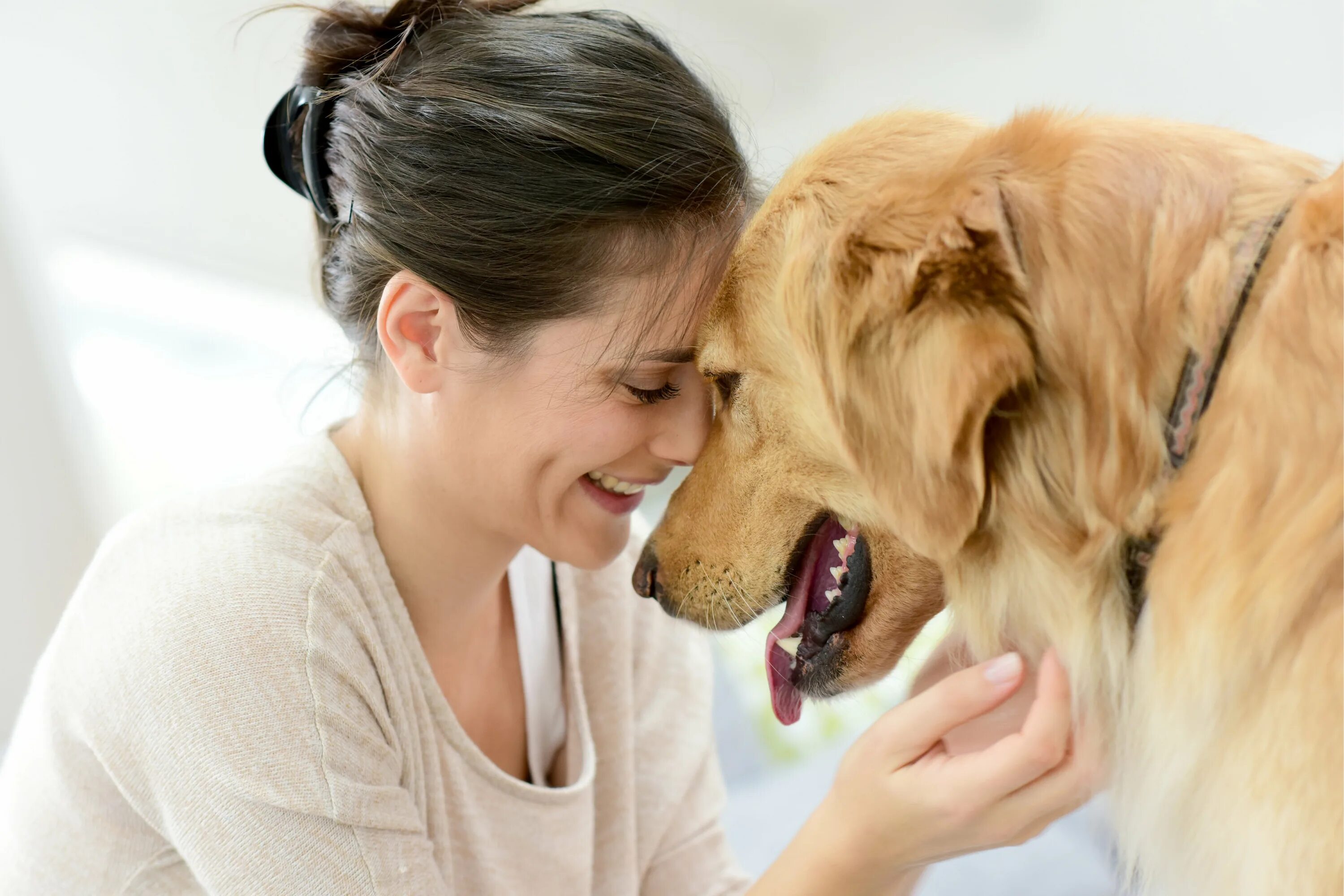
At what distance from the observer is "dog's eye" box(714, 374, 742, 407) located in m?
1.04

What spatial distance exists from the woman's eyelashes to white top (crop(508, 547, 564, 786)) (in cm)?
41

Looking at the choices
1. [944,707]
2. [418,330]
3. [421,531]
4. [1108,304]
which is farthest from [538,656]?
[1108,304]

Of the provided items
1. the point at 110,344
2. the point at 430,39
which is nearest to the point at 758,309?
the point at 430,39

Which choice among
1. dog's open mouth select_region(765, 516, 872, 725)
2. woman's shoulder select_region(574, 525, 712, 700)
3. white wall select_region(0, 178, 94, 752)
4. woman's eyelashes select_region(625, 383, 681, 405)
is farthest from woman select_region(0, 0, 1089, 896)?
white wall select_region(0, 178, 94, 752)

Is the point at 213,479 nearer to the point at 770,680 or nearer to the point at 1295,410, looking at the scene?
the point at 770,680

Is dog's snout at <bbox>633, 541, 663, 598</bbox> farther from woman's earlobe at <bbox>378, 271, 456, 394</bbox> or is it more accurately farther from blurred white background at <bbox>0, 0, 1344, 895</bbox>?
blurred white background at <bbox>0, 0, 1344, 895</bbox>

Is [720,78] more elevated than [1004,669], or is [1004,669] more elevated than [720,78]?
[720,78]

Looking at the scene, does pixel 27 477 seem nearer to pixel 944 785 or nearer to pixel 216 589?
pixel 216 589

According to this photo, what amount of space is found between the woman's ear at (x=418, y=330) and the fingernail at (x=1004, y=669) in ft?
2.00

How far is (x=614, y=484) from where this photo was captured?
4.06ft

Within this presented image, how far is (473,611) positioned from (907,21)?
4.50 feet

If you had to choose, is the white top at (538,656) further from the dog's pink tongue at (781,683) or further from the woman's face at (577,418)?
the dog's pink tongue at (781,683)

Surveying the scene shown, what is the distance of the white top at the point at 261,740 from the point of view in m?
1.00

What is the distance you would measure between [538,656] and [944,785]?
2.28 ft
